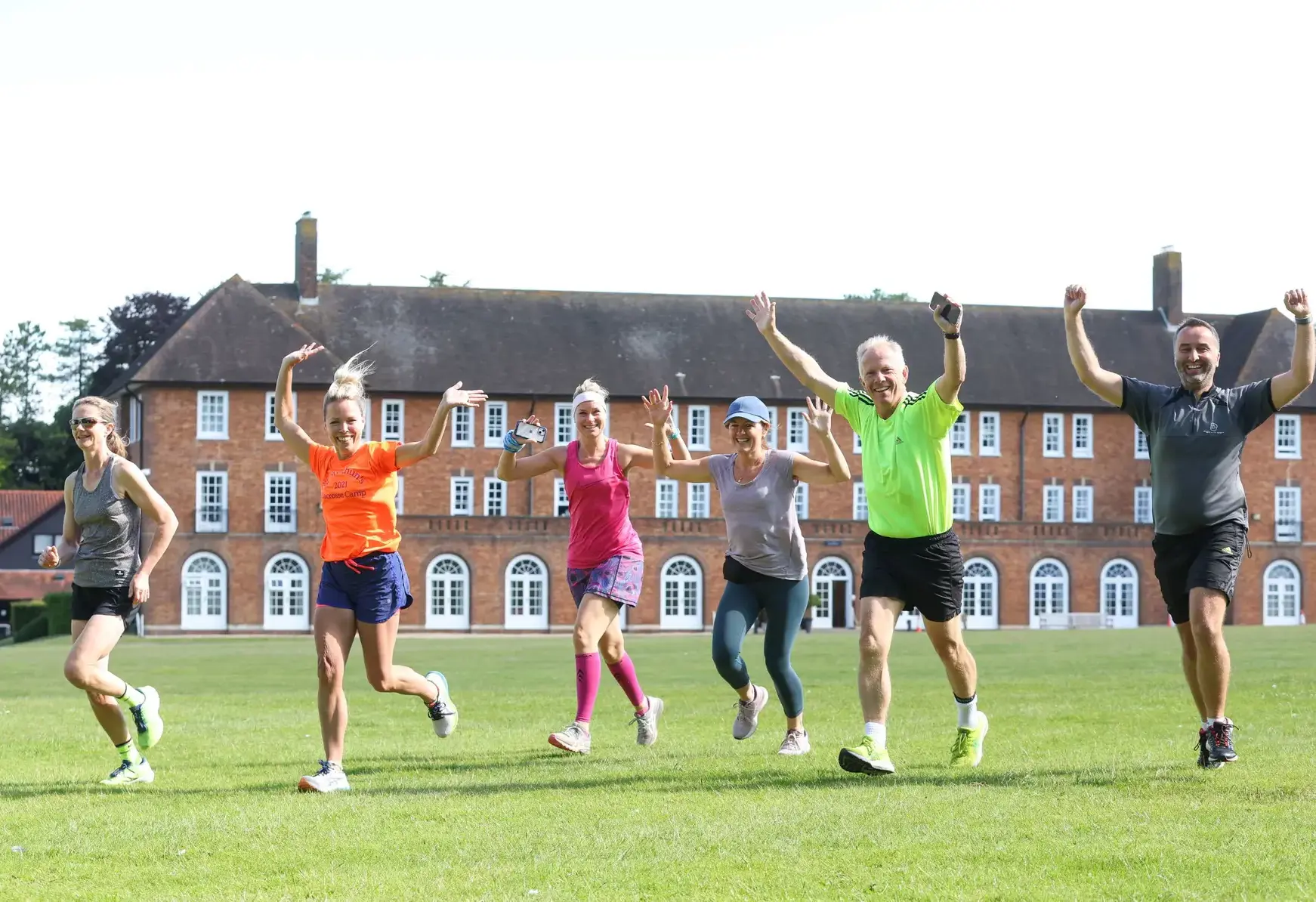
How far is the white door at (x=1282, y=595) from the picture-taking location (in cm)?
6575

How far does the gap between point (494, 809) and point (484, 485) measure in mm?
54630

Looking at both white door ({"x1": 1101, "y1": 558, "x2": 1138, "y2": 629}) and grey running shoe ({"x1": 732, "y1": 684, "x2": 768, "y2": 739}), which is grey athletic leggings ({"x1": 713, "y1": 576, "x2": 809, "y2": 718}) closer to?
grey running shoe ({"x1": 732, "y1": 684, "x2": 768, "y2": 739})

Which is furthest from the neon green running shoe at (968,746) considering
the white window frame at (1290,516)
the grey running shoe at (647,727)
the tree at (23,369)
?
the tree at (23,369)

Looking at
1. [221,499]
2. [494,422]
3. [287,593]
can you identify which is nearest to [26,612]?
[221,499]

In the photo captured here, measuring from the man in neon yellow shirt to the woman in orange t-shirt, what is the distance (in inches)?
85.9

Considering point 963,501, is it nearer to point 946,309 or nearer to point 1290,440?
point 1290,440

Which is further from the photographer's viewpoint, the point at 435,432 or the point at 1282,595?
the point at 1282,595

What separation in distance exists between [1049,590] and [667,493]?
14.4 metres

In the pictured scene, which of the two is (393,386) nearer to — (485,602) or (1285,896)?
(485,602)

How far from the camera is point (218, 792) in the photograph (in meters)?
8.93

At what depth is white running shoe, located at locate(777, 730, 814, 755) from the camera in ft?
34.5

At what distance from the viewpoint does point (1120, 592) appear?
64.6 meters

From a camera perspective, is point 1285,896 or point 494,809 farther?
point 494,809

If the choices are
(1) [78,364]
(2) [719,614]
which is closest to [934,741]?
(2) [719,614]
